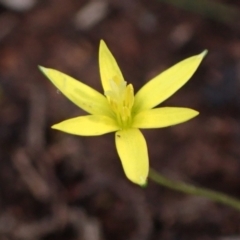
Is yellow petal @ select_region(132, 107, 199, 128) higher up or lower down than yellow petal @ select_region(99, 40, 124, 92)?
lower down

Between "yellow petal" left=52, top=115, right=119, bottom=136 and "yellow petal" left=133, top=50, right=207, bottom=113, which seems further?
"yellow petal" left=133, top=50, right=207, bottom=113

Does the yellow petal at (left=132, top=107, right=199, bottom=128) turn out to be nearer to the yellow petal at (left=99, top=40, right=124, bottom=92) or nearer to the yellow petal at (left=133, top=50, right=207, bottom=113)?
the yellow petal at (left=133, top=50, right=207, bottom=113)

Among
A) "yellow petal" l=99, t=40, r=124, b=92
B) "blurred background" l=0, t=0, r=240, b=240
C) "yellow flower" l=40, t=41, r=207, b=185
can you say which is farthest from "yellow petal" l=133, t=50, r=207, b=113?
"blurred background" l=0, t=0, r=240, b=240

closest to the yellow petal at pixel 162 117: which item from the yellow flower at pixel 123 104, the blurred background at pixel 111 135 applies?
the yellow flower at pixel 123 104

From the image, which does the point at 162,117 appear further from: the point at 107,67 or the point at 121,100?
the point at 107,67

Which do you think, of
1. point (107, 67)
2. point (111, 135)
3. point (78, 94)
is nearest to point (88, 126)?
point (78, 94)

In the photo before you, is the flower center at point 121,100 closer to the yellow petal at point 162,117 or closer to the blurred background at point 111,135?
the yellow petal at point 162,117
